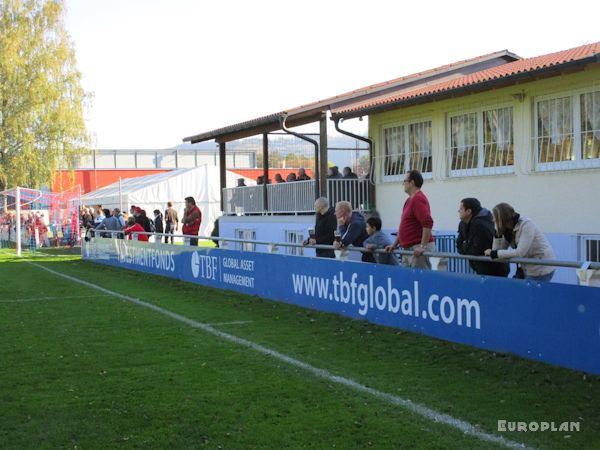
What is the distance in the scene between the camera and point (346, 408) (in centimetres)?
637

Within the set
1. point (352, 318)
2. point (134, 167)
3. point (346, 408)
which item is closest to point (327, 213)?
point (352, 318)

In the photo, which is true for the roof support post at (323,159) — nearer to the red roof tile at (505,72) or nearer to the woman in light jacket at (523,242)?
the red roof tile at (505,72)

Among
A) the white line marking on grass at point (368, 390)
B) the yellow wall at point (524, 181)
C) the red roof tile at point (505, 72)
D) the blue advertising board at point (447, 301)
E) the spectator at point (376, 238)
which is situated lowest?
the white line marking on grass at point (368, 390)

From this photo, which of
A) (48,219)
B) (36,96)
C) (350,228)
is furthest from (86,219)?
(350,228)

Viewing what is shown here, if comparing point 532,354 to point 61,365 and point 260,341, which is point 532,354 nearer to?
point 260,341

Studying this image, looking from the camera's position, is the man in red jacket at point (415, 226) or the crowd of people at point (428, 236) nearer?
the crowd of people at point (428, 236)

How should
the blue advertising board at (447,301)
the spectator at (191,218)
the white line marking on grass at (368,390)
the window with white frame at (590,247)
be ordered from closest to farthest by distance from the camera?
1. the white line marking on grass at (368,390)
2. the blue advertising board at (447,301)
3. the window with white frame at (590,247)
4. the spectator at (191,218)

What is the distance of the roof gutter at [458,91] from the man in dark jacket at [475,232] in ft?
14.9

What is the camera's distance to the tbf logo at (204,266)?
15954 mm

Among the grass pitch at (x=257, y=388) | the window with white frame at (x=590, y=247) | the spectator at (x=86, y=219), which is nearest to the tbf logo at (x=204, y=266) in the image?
the grass pitch at (x=257, y=388)

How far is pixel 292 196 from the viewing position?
22.5m

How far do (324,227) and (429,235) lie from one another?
3067mm

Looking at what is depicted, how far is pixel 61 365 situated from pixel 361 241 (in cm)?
503

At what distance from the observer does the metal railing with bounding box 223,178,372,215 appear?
20.1m
